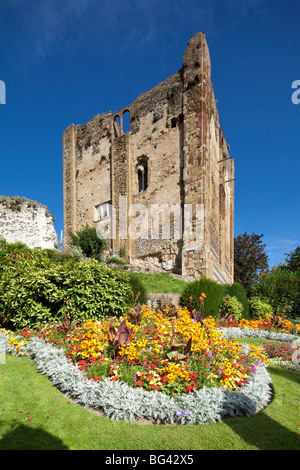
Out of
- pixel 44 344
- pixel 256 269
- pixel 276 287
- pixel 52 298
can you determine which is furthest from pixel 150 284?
pixel 256 269

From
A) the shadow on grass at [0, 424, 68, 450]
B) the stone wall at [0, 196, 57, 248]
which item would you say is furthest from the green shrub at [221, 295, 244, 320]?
the stone wall at [0, 196, 57, 248]

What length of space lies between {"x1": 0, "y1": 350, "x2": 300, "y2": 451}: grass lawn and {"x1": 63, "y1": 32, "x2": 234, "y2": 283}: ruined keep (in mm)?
8962

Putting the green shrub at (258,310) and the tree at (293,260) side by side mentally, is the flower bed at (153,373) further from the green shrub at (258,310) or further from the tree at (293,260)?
the tree at (293,260)

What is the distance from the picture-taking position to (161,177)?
1488cm

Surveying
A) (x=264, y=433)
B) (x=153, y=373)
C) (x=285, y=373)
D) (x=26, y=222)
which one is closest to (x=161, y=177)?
(x=26, y=222)

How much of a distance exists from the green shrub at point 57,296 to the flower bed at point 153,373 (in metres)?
0.60

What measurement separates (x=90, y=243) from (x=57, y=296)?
10.7m

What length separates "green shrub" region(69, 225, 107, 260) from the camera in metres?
15.9

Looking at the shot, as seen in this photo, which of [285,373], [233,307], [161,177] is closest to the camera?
[285,373]

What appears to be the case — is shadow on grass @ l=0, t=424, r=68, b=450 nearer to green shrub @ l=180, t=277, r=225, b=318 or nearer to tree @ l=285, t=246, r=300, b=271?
green shrub @ l=180, t=277, r=225, b=318

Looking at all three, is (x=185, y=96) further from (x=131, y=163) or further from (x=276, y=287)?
(x=276, y=287)

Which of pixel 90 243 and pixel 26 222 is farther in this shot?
pixel 90 243

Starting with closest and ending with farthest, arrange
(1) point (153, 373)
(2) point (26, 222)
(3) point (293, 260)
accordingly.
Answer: (1) point (153, 373) → (2) point (26, 222) → (3) point (293, 260)

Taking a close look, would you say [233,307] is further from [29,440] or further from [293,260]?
[293,260]
